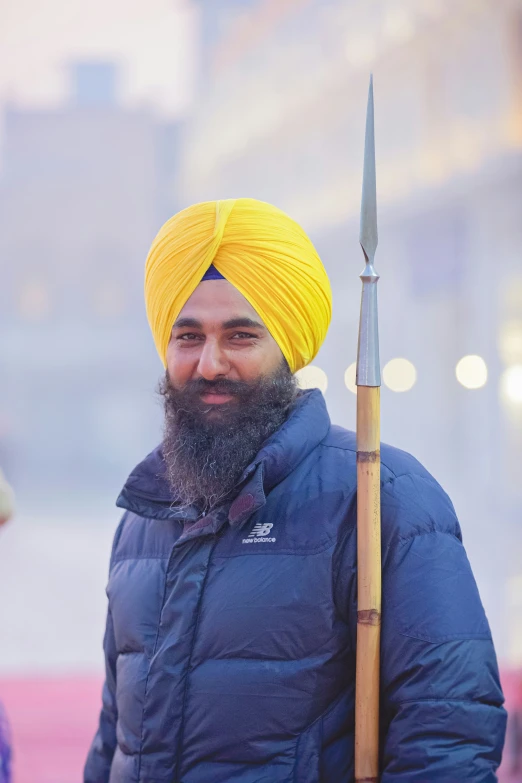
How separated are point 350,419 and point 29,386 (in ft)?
42.3

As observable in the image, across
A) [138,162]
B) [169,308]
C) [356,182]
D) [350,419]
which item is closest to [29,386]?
[138,162]

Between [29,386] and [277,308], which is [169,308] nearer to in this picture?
[277,308]

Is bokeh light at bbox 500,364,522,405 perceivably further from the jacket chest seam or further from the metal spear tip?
the jacket chest seam

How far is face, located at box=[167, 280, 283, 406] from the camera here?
5.38 feet

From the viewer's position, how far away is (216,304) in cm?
166

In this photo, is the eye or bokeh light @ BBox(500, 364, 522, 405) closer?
the eye

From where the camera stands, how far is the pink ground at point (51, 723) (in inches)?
151

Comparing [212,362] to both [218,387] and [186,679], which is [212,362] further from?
[186,679]

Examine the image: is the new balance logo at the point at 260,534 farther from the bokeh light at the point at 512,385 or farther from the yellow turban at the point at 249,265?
the bokeh light at the point at 512,385

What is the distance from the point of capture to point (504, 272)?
1195 centimetres

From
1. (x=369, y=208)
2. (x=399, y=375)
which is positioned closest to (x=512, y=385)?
(x=399, y=375)

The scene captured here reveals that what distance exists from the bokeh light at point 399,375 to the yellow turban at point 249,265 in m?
10.3

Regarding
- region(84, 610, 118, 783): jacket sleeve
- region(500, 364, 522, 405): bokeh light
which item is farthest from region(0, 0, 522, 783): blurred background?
region(84, 610, 118, 783): jacket sleeve

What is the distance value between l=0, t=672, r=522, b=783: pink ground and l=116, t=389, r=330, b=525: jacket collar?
2.48 m
